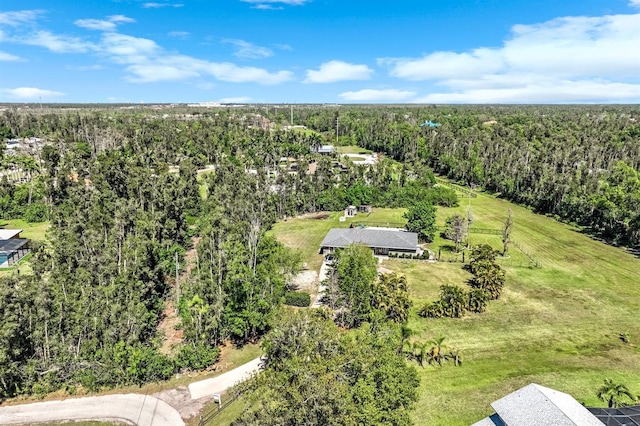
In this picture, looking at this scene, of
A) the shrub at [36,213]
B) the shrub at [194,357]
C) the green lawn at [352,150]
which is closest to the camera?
the shrub at [194,357]

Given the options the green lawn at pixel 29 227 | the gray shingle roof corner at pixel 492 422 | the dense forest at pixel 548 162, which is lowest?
the gray shingle roof corner at pixel 492 422

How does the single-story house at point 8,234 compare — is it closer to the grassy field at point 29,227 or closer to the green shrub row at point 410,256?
the grassy field at point 29,227

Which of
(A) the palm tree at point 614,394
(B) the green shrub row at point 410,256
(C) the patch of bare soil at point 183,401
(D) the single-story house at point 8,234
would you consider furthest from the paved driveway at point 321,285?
(D) the single-story house at point 8,234

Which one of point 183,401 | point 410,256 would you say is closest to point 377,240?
point 410,256

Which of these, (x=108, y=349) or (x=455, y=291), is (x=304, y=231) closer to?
(x=455, y=291)

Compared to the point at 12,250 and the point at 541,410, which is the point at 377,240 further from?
the point at 12,250

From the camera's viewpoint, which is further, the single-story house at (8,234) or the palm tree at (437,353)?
the single-story house at (8,234)

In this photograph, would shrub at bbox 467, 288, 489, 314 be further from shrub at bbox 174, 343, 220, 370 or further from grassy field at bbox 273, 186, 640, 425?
shrub at bbox 174, 343, 220, 370
